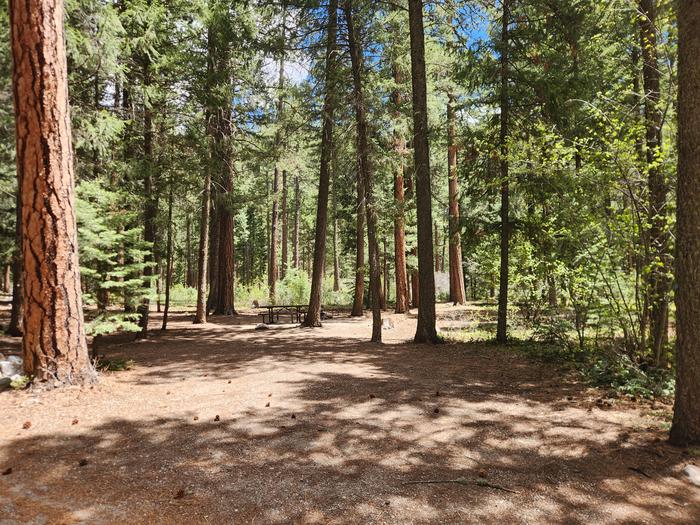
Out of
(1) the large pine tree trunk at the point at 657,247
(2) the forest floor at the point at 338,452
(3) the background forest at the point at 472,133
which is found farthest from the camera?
(3) the background forest at the point at 472,133

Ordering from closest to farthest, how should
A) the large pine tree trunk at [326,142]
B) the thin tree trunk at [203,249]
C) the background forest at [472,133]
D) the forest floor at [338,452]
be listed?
the forest floor at [338,452]
the background forest at [472,133]
the large pine tree trunk at [326,142]
the thin tree trunk at [203,249]

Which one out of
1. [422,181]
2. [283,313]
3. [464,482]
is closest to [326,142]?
[422,181]

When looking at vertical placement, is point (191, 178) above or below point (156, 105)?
below

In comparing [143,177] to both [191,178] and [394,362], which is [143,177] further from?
[394,362]

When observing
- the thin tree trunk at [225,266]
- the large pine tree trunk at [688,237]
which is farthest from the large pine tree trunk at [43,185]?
the thin tree trunk at [225,266]

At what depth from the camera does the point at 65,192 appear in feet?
17.1

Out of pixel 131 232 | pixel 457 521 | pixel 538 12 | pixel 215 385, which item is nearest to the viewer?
pixel 457 521

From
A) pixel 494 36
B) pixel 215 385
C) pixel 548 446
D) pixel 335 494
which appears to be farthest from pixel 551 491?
pixel 494 36

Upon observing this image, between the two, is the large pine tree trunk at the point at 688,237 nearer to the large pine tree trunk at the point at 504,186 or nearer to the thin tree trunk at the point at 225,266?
the large pine tree trunk at the point at 504,186

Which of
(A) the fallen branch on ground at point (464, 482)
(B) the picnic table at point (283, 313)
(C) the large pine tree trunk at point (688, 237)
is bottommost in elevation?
(A) the fallen branch on ground at point (464, 482)

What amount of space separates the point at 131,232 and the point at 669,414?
814 centimetres

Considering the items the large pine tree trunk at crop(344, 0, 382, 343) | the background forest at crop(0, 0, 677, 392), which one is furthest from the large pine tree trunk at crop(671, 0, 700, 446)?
the large pine tree trunk at crop(344, 0, 382, 343)

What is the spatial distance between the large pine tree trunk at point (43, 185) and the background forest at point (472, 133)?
148 centimetres

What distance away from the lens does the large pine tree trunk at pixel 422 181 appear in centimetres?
981
